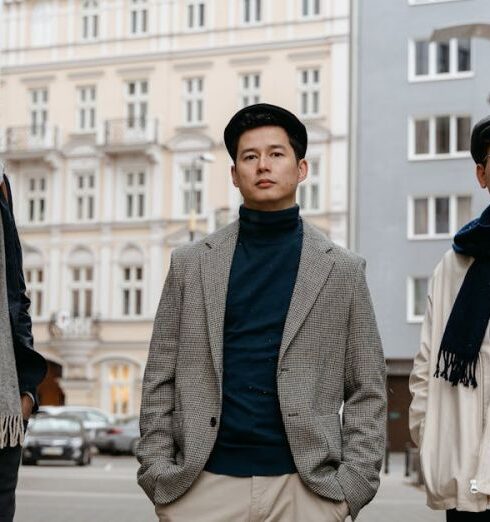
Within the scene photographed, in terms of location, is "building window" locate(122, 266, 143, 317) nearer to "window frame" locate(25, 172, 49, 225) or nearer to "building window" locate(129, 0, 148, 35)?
"window frame" locate(25, 172, 49, 225)

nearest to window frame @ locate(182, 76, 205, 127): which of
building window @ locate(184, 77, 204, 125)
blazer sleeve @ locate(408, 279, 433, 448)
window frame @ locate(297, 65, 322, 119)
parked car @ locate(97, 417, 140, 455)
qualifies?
building window @ locate(184, 77, 204, 125)

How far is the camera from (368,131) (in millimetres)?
41562

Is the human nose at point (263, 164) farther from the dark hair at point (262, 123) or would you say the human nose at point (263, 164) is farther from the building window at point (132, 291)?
the building window at point (132, 291)

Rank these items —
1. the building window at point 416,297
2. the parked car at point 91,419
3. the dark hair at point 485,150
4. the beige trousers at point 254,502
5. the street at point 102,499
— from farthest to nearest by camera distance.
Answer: the building window at point 416,297, the parked car at point 91,419, the street at point 102,499, the dark hair at point 485,150, the beige trousers at point 254,502

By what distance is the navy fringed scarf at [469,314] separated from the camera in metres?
4.30

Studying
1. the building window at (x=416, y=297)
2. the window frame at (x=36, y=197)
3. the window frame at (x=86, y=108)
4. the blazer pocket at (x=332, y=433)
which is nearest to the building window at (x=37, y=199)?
the window frame at (x=36, y=197)

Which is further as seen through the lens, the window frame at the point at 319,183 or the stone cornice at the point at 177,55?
the stone cornice at the point at 177,55

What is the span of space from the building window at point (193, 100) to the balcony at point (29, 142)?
5.43 m

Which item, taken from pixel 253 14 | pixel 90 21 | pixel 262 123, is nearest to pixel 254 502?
pixel 262 123

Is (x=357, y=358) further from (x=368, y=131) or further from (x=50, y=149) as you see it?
(x=50, y=149)

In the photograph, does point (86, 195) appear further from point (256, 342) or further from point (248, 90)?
point (256, 342)

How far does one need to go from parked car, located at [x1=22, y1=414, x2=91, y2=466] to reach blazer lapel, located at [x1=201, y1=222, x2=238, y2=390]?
28.4 m

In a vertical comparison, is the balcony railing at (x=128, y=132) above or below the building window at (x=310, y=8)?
below

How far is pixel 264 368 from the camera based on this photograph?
3.99m
